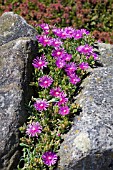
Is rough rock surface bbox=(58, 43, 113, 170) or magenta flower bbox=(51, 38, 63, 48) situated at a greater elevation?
magenta flower bbox=(51, 38, 63, 48)

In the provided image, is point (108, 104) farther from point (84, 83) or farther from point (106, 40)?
point (106, 40)

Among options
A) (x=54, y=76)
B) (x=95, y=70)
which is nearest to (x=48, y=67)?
(x=54, y=76)

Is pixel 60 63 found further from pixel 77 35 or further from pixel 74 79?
pixel 77 35

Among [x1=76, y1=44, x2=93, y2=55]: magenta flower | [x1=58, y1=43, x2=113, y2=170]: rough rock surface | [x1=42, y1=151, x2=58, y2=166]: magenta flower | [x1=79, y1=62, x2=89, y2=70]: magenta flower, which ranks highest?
[x1=76, y1=44, x2=93, y2=55]: magenta flower

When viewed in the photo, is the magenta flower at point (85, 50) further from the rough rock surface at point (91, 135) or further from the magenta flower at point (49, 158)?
the magenta flower at point (49, 158)

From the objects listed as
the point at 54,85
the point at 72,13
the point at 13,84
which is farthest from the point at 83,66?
the point at 72,13

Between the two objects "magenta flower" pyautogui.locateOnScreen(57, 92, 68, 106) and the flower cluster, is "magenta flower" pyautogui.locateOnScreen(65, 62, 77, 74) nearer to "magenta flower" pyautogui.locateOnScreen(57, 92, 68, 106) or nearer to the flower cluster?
the flower cluster

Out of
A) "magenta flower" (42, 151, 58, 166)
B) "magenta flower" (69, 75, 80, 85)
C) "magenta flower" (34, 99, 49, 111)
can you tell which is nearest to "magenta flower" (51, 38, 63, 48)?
"magenta flower" (69, 75, 80, 85)
